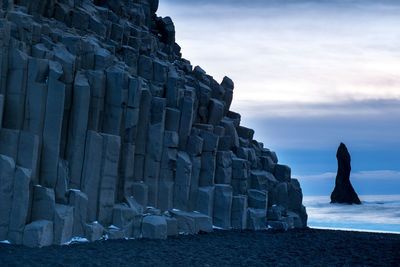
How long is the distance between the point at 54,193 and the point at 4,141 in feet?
8.27

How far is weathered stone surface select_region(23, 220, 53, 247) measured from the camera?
17.5 metres

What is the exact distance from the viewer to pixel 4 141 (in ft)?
59.4

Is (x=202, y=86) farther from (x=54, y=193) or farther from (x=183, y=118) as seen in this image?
(x=54, y=193)

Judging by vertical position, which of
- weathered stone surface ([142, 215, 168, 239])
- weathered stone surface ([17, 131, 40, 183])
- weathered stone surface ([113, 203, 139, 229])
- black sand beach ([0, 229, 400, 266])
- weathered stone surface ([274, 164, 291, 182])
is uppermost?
weathered stone surface ([274, 164, 291, 182])

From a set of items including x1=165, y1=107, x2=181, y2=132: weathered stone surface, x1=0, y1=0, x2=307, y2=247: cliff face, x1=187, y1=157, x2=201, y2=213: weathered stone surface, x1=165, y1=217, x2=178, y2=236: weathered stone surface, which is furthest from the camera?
x1=187, y1=157, x2=201, y2=213: weathered stone surface

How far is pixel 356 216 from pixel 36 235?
34441 millimetres

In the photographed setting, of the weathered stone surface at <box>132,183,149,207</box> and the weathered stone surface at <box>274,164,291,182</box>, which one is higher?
the weathered stone surface at <box>274,164,291,182</box>

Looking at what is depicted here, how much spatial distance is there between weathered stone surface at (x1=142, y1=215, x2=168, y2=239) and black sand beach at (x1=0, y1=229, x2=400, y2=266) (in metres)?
0.51

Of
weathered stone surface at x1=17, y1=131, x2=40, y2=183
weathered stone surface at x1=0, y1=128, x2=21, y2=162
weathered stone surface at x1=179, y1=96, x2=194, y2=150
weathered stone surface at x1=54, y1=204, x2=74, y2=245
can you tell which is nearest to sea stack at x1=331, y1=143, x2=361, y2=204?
weathered stone surface at x1=179, y1=96, x2=194, y2=150

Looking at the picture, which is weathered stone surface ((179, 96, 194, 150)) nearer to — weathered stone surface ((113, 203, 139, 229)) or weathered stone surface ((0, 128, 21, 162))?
weathered stone surface ((113, 203, 139, 229))

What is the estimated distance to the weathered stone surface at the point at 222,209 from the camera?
1062 inches

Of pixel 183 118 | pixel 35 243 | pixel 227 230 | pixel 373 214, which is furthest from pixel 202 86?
pixel 373 214

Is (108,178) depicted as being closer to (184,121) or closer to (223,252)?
(223,252)

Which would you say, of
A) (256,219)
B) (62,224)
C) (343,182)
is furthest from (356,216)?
(62,224)
